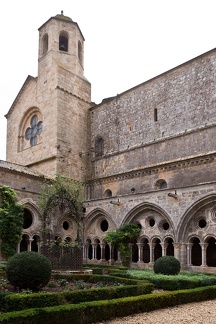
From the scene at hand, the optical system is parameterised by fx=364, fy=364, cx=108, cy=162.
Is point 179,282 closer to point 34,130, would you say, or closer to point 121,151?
point 121,151

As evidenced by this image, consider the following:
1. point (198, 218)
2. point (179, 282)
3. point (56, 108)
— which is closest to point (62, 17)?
point (56, 108)

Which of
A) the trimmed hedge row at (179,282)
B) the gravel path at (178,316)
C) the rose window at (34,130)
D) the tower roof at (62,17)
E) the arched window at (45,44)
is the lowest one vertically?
the gravel path at (178,316)

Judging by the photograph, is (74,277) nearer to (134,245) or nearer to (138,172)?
(134,245)

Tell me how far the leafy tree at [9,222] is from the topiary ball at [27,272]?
31.3 ft

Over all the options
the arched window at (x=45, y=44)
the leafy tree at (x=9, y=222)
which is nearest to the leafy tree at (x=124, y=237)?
the leafy tree at (x=9, y=222)

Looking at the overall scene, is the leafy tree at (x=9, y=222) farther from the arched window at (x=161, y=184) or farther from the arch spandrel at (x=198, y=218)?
the arch spandrel at (x=198, y=218)

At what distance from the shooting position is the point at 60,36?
92.0ft

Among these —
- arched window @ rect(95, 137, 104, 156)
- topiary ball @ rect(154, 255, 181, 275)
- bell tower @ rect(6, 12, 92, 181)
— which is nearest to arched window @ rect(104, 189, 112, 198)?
bell tower @ rect(6, 12, 92, 181)

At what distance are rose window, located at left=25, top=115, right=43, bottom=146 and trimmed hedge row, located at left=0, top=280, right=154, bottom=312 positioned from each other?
19315 mm

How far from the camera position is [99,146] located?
27.3 m

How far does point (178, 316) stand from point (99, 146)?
19.7 metres

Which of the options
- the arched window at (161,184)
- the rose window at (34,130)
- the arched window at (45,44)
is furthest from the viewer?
the arched window at (45,44)

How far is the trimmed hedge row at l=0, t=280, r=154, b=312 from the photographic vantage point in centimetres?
786

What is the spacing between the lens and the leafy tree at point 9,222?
19172 mm
